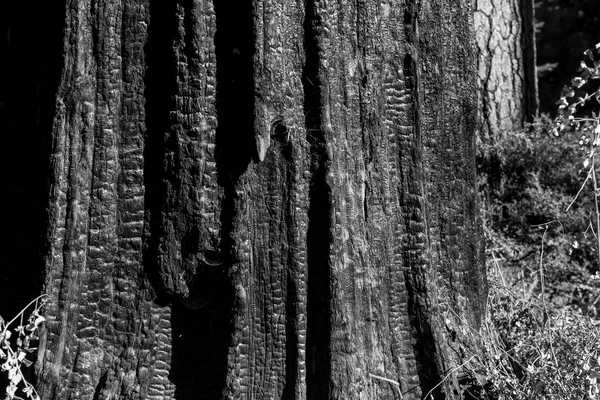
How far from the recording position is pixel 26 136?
107 inches

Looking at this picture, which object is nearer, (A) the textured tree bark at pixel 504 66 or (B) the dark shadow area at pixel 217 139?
(B) the dark shadow area at pixel 217 139

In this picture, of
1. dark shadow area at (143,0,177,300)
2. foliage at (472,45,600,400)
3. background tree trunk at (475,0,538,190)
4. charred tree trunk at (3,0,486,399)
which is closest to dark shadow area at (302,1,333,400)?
charred tree trunk at (3,0,486,399)

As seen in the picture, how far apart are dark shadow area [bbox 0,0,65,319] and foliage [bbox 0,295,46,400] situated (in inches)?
3.9

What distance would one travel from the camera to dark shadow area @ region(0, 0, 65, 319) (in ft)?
8.64

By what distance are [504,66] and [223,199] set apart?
297 cm

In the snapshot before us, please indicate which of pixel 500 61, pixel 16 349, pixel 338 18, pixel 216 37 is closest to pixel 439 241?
pixel 338 18

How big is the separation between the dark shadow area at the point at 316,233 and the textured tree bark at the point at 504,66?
2.47 metres

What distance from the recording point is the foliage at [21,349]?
2.42 metres

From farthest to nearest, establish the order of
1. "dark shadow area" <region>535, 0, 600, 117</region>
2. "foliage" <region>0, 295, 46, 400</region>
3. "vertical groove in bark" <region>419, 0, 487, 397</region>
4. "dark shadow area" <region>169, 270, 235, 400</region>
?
"dark shadow area" <region>535, 0, 600, 117</region>, "vertical groove in bark" <region>419, 0, 487, 397</region>, "dark shadow area" <region>169, 270, 235, 400</region>, "foliage" <region>0, 295, 46, 400</region>

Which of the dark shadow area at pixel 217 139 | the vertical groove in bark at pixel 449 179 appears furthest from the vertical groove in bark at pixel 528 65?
the dark shadow area at pixel 217 139

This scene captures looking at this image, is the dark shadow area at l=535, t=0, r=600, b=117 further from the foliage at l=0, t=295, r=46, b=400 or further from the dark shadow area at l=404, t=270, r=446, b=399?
the foliage at l=0, t=295, r=46, b=400

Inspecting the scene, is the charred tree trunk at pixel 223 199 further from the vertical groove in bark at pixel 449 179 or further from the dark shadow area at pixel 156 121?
the vertical groove in bark at pixel 449 179

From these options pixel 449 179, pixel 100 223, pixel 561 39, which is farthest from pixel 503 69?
pixel 561 39

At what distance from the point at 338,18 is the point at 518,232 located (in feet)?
7.15
